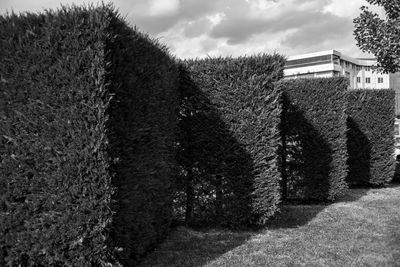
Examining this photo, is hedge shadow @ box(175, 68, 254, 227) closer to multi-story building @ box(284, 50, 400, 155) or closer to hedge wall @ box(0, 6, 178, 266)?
hedge wall @ box(0, 6, 178, 266)

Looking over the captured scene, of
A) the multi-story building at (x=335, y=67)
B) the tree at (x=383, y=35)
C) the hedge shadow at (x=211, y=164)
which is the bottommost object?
the hedge shadow at (x=211, y=164)

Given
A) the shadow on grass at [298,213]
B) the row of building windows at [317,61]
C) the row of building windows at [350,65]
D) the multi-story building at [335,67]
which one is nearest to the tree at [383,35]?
the shadow on grass at [298,213]

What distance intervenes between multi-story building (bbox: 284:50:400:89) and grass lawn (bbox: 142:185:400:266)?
7526 cm

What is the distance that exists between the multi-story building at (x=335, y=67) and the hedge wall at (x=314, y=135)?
72.6 metres

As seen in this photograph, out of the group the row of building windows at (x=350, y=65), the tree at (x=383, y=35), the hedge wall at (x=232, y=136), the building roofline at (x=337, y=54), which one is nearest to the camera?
the hedge wall at (x=232, y=136)

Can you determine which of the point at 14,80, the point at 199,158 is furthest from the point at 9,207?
the point at 199,158

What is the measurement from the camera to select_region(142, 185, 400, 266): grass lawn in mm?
5441

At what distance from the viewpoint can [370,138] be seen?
12.9m

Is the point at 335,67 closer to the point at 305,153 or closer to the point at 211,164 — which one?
the point at 305,153

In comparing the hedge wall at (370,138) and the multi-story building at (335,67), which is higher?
the multi-story building at (335,67)

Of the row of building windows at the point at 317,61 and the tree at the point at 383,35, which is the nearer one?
the tree at the point at 383,35

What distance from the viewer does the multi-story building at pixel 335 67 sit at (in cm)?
8944

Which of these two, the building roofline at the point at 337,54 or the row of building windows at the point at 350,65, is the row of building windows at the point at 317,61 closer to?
the row of building windows at the point at 350,65

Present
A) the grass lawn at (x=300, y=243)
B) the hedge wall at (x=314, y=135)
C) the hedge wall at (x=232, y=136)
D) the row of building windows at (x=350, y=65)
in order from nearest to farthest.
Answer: the grass lawn at (x=300, y=243)
the hedge wall at (x=232, y=136)
the hedge wall at (x=314, y=135)
the row of building windows at (x=350, y=65)
